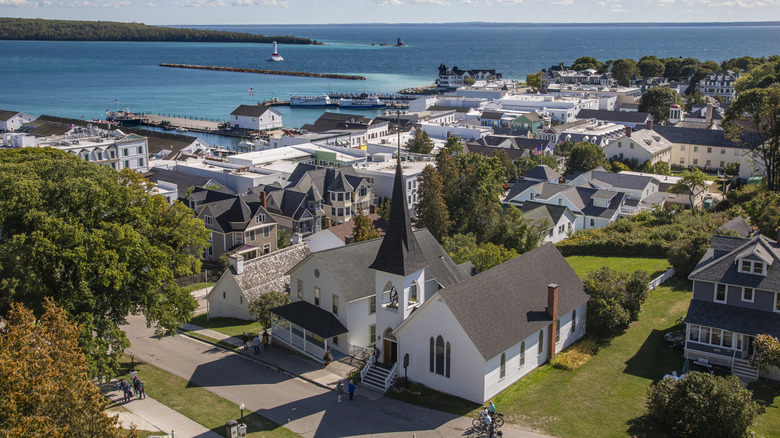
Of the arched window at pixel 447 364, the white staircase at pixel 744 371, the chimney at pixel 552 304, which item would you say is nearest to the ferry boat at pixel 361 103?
the chimney at pixel 552 304

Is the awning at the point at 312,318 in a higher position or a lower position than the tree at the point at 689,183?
lower

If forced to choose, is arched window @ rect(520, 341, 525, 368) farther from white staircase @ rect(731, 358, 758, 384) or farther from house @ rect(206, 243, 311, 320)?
house @ rect(206, 243, 311, 320)

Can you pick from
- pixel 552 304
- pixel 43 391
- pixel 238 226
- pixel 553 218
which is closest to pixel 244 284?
pixel 238 226

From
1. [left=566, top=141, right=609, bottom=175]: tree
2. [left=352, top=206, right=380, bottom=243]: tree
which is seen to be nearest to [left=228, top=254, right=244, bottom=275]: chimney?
[left=352, top=206, right=380, bottom=243]: tree

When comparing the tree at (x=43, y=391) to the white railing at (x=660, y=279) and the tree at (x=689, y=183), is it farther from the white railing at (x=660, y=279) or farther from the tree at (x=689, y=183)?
the tree at (x=689, y=183)

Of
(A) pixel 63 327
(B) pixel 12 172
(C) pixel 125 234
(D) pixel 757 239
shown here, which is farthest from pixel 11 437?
(D) pixel 757 239
